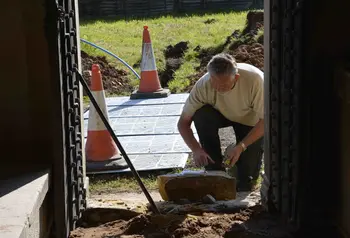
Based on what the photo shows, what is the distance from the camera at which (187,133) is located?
611cm

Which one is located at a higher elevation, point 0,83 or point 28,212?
point 0,83

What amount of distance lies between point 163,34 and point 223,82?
11525mm

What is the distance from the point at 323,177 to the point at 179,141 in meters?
3.95

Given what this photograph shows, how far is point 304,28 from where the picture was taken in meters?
4.12

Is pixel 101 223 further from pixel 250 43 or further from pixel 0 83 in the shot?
pixel 250 43

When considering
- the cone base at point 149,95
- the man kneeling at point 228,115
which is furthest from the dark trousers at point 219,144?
the cone base at point 149,95

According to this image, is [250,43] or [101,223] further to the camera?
[250,43]

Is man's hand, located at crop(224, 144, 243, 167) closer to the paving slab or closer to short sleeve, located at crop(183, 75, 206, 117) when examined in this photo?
short sleeve, located at crop(183, 75, 206, 117)

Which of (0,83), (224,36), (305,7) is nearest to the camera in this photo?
(305,7)

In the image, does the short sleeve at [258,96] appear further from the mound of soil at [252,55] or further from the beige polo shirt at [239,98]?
the mound of soil at [252,55]

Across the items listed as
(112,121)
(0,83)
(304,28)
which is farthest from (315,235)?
(112,121)

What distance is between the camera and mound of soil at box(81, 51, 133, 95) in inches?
482

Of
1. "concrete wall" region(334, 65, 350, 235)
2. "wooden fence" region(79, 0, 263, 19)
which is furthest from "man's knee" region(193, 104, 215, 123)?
"wooden fence" region(79, 0, 263, 19)

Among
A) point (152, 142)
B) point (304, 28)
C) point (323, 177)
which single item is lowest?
point (152, 142)
